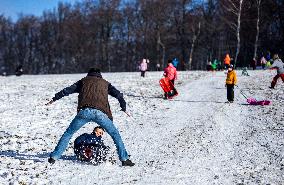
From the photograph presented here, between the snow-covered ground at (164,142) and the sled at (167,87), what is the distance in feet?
1.48

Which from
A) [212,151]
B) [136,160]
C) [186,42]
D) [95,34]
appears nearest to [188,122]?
[212,151]

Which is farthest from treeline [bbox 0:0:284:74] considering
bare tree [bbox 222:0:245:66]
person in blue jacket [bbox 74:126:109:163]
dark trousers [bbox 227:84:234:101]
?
person in blue jacket [bbox 74:126:109:163]

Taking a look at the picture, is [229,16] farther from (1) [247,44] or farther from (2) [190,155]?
(2) [190,155]

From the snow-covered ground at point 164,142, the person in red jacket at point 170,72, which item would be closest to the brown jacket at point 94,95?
the snow-covered ground at point 164,142

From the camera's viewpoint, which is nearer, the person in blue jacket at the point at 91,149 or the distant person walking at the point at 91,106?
the distant person walking at the point at 91,106

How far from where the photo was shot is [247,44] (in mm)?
65250

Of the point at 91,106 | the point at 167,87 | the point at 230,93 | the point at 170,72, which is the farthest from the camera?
the point at 170,72

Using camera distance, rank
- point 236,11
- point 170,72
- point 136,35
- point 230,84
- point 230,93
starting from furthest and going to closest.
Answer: point 136,35 < point 236,11 < point 170,72 < point 230,84 < point 230,93

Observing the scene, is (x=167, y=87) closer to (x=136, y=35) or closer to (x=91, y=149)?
(x=91, y=149)

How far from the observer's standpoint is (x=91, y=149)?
28.5 feet

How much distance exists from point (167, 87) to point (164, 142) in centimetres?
1043

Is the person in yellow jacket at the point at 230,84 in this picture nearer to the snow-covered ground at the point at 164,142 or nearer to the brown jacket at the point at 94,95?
the snow-covered ground at the point at 164,142

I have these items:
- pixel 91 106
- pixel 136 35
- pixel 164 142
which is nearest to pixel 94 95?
pixel 91 106

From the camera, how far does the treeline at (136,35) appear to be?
63.1 metres
